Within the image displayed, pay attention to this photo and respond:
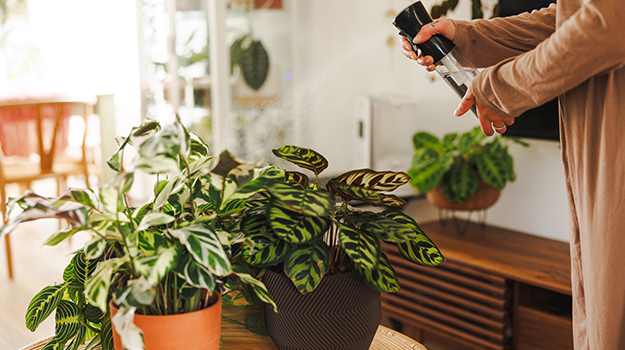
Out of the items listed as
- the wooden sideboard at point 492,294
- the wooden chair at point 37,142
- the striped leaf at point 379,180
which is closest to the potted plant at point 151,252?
the striped leaf at point 379,180

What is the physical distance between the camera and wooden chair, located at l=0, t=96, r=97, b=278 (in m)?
2.95

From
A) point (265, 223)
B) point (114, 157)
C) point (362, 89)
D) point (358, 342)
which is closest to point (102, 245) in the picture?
point (114, 157)

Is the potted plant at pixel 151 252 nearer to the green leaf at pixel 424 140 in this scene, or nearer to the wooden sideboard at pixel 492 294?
the wooden sideboard at pixel 492 294

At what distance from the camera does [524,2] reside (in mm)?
1854

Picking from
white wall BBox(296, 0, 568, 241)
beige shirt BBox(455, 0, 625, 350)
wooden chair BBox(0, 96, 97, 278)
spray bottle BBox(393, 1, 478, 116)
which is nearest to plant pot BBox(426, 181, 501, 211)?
white wall BBox(296, 0, 568, 241)

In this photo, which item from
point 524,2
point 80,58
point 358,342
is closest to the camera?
point 358,342

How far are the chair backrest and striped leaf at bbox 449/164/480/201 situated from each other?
87.2 inches

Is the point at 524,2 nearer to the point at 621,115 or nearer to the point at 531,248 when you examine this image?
the point at 531,248

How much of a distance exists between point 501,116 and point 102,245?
66 cm

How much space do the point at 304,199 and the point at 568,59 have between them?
421 millimetres

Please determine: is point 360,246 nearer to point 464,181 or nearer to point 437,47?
point 437,47

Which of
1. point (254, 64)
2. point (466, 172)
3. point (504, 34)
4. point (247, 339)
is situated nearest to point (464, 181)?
point (466, 172)

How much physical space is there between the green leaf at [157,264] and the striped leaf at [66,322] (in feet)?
0.73

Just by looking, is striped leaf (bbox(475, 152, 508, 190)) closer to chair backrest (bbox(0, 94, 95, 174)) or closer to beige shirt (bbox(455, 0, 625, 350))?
beige shirt (bbox(455, 0, 625, 350))
